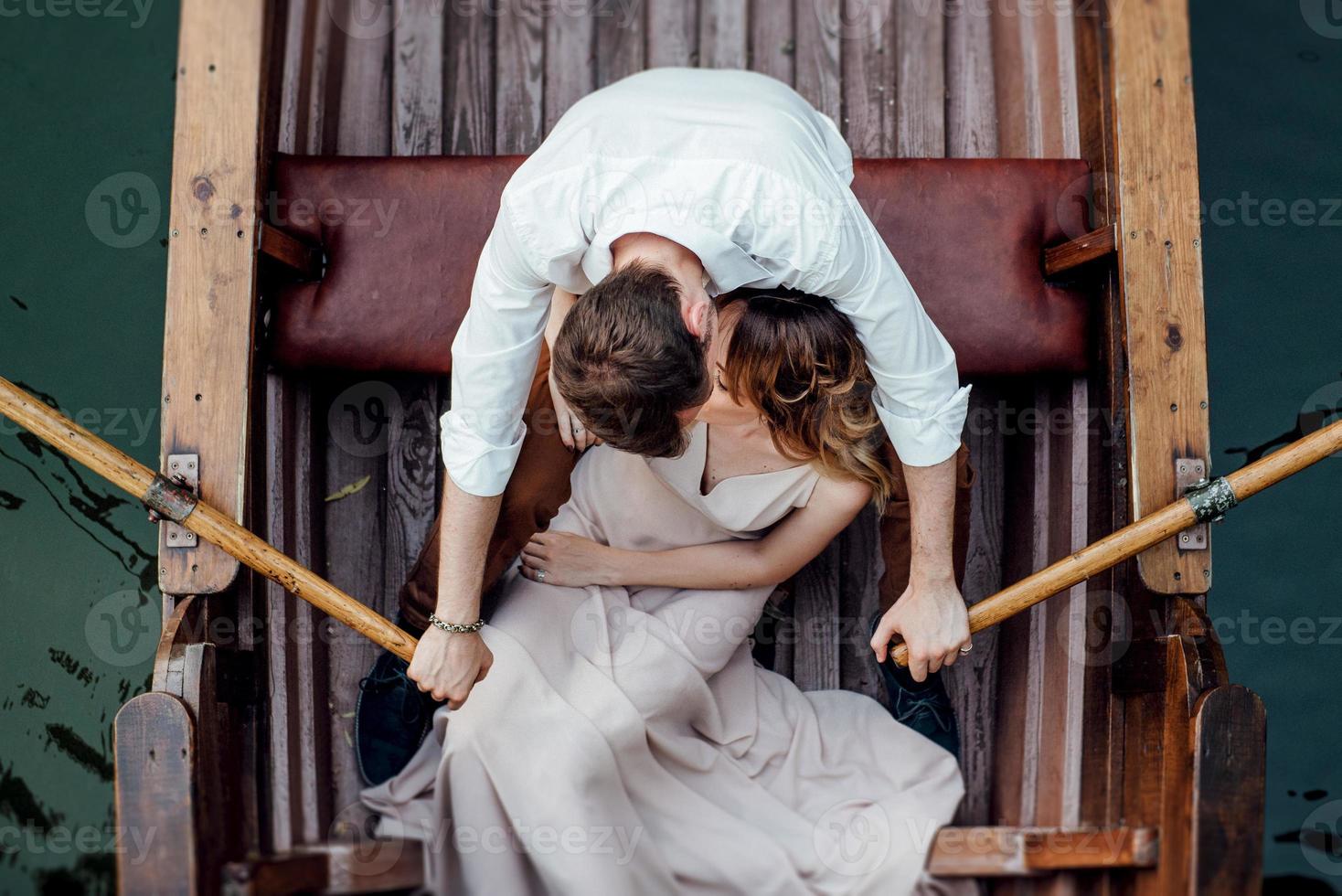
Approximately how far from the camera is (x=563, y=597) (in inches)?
74.0

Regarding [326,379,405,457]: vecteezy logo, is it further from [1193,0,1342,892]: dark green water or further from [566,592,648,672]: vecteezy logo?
[1193,0,1342,892]: dark green water

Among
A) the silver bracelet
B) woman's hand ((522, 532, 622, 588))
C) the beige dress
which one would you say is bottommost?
the beige dress

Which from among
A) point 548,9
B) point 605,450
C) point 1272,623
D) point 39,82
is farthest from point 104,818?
point 1272,623

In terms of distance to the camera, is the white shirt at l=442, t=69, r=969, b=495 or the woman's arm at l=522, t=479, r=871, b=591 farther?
the woman's arm at l=522, t=479, r=871, b=591

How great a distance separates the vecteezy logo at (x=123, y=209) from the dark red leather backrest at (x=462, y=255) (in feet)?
2.26

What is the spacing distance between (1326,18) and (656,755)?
2.27 metres

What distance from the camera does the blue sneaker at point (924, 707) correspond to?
6.59ft

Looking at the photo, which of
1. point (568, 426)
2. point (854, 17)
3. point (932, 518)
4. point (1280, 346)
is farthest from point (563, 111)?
point (1280, 346)

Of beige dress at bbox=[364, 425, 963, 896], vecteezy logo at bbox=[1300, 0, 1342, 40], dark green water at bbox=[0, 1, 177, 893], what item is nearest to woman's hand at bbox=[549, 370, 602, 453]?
beige dress at bbox=[364, 425, 963, 896]

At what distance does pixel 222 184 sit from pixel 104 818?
4.04ft

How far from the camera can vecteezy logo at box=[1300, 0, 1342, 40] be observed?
261cm

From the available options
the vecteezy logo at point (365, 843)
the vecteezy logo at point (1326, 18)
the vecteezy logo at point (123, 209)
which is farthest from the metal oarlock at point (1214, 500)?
the vecteezy logo at point (123, 209)

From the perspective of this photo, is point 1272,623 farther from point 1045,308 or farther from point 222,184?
point 222,184

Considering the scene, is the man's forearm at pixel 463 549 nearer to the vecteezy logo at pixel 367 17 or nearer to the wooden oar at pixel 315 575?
the wooden oar at pixel 315 575
